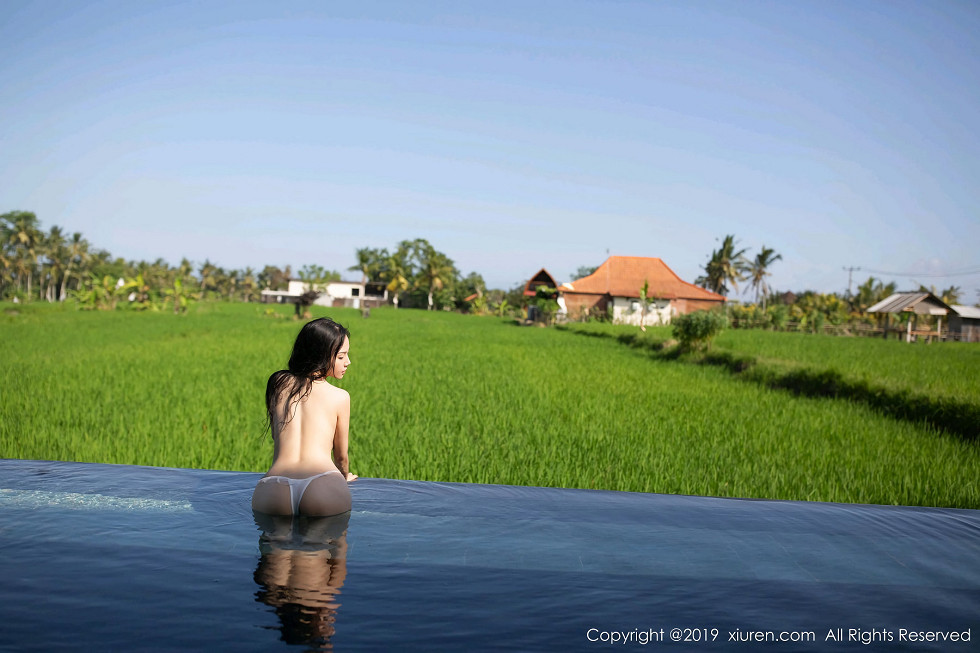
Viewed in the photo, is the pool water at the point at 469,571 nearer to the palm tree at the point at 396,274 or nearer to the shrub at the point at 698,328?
the shrub at the point at 698,328

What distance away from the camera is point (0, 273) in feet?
194

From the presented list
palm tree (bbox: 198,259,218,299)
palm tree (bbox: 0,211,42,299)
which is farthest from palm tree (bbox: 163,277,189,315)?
palm tree (bbox: 198,259,218,299)

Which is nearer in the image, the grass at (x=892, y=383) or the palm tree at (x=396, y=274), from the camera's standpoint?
the grass at (x=892, y=383)

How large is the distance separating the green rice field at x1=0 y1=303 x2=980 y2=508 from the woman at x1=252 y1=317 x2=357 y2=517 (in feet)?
1.62

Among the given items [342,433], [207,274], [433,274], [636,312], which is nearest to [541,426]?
[342,433]

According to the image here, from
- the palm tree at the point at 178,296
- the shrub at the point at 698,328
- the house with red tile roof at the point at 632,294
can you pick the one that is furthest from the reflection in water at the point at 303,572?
the house with red tile roof at the point at 632,294

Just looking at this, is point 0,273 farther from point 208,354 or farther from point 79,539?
point 79,539

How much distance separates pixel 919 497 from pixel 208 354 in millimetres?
11309

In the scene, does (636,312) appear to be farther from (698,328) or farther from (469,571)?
(469,571)

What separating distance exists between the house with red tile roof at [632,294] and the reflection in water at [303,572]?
108ft

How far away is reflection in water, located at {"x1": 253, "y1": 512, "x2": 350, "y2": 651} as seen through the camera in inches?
77.7

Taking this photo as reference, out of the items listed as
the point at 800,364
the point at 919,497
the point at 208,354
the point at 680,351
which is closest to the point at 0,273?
the point at 208,354

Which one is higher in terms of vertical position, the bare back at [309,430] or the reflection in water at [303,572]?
the bare back at [309,430]

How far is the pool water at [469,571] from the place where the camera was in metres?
2.00
